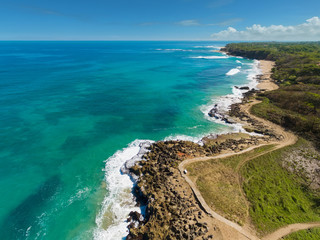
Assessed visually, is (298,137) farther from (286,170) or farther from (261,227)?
(261,227)

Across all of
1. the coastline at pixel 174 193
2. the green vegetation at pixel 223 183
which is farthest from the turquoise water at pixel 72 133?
the green vegetation at pixel 223 183

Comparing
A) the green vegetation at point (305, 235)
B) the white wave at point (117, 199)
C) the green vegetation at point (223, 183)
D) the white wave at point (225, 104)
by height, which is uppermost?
the white wave at point (225, 104)

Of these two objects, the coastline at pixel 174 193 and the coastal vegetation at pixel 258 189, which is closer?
the coastline at pixel 174 193

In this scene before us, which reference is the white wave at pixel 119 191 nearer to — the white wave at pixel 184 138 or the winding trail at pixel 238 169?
the white wave at pixel 184 138

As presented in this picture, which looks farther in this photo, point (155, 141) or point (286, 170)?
point (155, 141)

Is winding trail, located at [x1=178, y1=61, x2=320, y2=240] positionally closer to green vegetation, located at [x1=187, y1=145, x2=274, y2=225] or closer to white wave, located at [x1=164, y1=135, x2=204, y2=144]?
green vegetation, located at [x1=187, y1=145, x2=274, y2=225]

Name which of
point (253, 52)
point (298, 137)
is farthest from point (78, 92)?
point (253, 52)

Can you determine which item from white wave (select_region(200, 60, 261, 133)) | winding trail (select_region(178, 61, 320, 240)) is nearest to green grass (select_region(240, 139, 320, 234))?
winding trail (select_region(178, 61, 320, 240))
